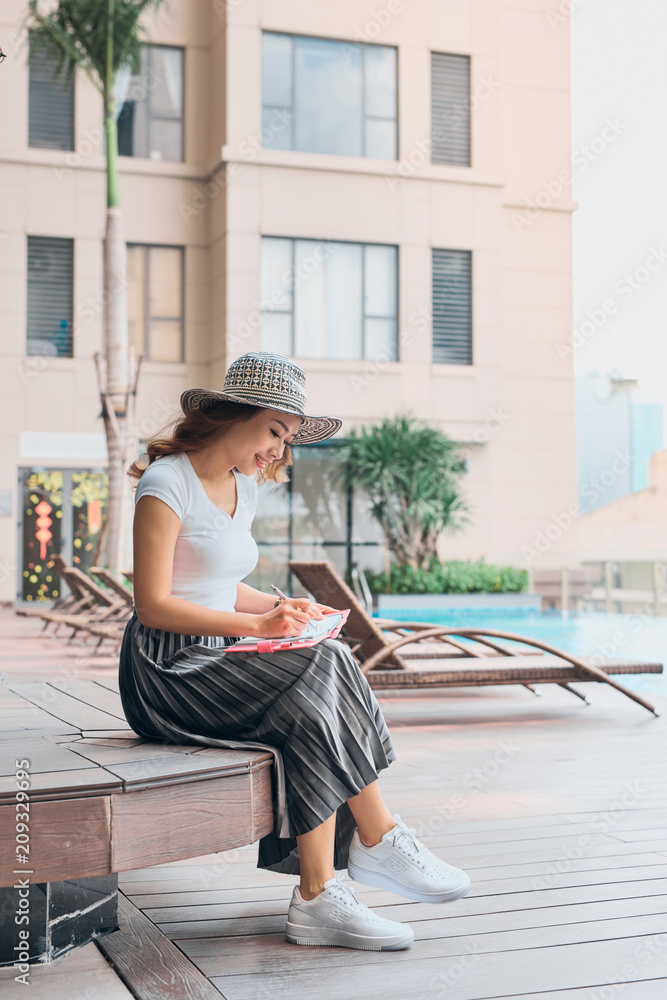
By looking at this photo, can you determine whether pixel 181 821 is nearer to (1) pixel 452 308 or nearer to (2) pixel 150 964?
(2) pixel 150 964

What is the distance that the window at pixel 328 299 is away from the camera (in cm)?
1862

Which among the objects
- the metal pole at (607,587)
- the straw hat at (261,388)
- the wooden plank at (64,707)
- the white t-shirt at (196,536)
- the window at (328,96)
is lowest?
the metal pole at (607,587)

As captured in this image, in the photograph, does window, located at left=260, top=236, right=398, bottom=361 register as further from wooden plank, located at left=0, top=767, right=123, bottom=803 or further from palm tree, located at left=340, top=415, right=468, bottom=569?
wooden plank, located at left=0, top=767, right=123, bottom=803

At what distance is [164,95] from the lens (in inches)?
754

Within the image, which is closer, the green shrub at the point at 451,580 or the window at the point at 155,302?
the green shrub at the point at 451,580

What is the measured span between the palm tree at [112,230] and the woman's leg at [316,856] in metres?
11.8

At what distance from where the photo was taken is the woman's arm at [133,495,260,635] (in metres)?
2.43

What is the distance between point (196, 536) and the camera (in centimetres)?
256

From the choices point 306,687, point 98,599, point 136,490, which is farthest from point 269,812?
point 98,599

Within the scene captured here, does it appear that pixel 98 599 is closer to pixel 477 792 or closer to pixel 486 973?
pixel 477 792

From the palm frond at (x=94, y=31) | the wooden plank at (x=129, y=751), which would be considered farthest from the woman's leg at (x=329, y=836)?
the palm frond at (x=94, y=31)

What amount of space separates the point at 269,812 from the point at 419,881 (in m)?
0.41

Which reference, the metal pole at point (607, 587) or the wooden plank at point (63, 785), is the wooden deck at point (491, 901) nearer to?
the wooden plank at point (63, 785)

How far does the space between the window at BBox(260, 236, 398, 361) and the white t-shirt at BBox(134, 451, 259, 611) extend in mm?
15981
